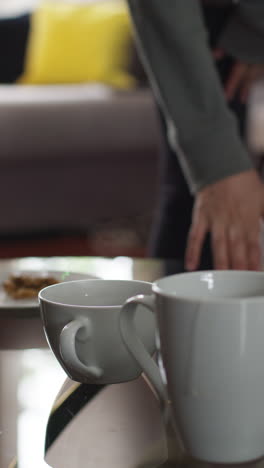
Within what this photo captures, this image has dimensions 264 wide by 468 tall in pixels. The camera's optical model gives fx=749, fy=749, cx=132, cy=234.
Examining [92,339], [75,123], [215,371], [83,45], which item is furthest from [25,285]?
[83,45]

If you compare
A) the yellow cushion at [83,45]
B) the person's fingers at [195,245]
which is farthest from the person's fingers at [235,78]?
the yellow cushion at [83,45]

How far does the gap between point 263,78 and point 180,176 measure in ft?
0.76

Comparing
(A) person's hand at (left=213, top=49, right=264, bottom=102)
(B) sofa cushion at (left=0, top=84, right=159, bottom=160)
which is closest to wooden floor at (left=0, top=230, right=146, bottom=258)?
(B) sofa cushion at (left=0, top=84, right=159, bottom=160)

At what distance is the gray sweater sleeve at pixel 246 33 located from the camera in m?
1.05

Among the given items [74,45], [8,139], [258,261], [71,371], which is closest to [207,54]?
[258,261]

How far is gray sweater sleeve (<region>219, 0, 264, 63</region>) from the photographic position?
1049 millimetres

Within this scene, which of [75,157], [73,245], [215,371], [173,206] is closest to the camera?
[215,371]

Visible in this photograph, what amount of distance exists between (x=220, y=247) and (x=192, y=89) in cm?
20

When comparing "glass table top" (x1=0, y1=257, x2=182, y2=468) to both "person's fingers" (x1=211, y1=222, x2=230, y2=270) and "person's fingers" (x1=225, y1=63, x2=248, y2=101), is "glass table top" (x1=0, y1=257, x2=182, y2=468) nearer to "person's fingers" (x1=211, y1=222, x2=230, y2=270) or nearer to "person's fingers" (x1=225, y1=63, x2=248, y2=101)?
"person's fingers" (x1=211, y1=222, x2=230, y2=270)

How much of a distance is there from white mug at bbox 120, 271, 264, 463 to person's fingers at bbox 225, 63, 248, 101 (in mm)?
842

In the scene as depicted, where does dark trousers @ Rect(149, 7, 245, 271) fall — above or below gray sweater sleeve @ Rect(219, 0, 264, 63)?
below

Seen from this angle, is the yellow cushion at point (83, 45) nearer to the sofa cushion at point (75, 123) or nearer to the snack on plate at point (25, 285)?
the sofa cushion at point (75, 123)

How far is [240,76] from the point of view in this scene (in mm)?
1176

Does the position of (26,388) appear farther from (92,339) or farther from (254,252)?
(254,252)
